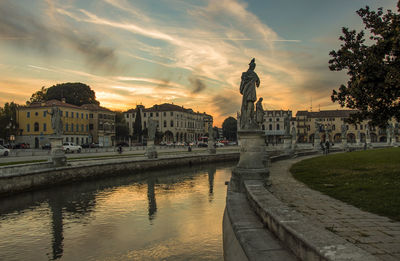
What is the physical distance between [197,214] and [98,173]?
13.0 metres

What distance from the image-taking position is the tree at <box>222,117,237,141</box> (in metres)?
128

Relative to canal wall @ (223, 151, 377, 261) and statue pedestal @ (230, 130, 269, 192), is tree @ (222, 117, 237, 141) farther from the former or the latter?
canal wall @ (223, 151, 377, 261)


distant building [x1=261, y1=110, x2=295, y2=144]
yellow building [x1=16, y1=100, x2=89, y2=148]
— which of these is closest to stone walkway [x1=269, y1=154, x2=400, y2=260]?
yellow building [x1=16, y1=100, x2=89, y2=148]

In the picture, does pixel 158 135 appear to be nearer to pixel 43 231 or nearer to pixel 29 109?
pixel 29 109

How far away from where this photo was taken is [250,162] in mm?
9406

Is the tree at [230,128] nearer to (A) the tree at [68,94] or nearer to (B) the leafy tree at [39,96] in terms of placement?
(A) the tree at [68,94]

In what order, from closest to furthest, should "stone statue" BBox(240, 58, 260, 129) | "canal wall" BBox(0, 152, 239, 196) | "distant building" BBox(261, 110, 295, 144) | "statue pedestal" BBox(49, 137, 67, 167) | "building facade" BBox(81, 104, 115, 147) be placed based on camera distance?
1. "stone statue" BBox(240, 58, 260, 129)
2. "canal wall" BBox(0, 152, 239, 196)
3. "statue pedestal" BBox(49, 137, 67, 167)
4. "building facade" BBox(81, 104, 115, 147)
5. "distant building" BBox(261, 110, 295, 144)

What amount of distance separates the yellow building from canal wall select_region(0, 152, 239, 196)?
39894 mm

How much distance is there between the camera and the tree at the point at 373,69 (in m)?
9.30

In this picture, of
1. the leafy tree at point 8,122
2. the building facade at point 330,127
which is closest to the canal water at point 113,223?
the leafy tree at point 8,122

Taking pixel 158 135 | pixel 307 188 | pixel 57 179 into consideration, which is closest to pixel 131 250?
pixel 307 188

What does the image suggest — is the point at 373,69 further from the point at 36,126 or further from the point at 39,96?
the point at 39,96

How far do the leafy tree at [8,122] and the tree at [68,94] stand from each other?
1132 cm

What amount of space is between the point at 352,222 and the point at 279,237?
229 centimetres
